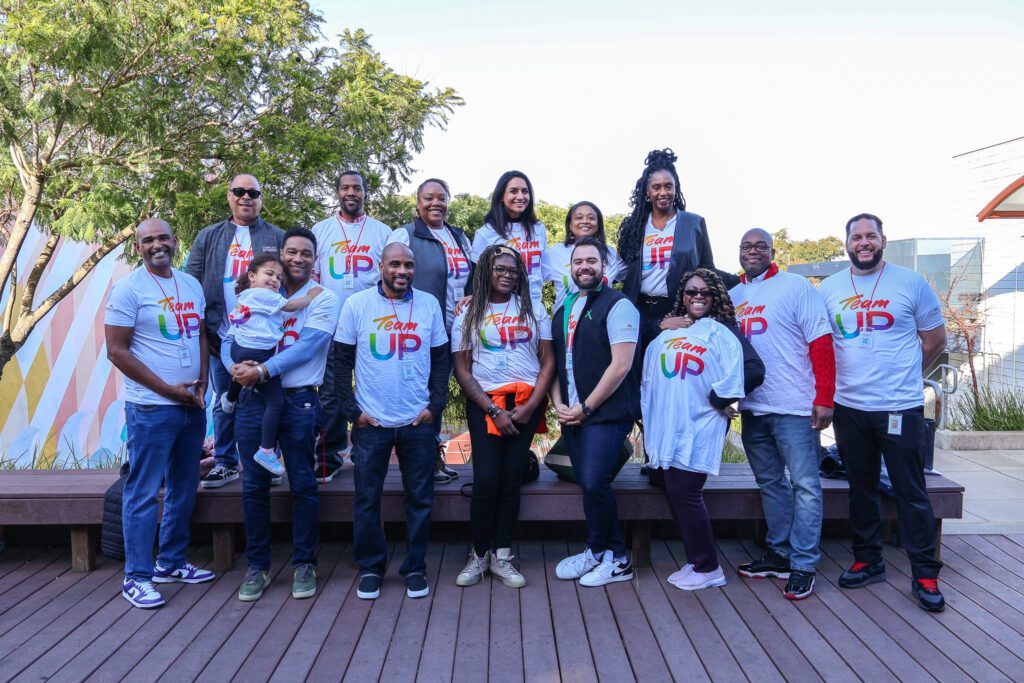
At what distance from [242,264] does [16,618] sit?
1.93m

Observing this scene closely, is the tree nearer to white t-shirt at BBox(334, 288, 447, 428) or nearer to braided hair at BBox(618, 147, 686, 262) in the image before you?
white t-shirt at BBox(334, 288, 447, 428)

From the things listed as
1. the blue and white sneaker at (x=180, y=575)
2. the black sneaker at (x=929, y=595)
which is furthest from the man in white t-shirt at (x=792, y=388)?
the blue and white sneaker at (x=180, y=575)

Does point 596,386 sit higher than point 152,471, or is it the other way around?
point 596,386

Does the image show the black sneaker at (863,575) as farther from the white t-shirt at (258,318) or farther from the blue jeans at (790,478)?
the white t-shirt at (258,318)

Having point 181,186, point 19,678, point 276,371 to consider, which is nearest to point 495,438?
point 276,371

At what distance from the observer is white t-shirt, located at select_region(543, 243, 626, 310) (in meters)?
4.38

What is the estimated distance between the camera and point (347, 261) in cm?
437

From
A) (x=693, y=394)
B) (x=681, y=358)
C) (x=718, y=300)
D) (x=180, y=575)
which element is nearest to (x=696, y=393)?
(x=693, y=394)

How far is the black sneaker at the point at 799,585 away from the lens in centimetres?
379

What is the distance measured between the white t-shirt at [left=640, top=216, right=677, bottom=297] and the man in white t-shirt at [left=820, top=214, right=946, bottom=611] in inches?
32.2

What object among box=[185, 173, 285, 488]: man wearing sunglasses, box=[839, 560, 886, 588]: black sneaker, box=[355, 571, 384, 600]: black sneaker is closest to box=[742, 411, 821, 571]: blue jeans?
box=[839, 560, 886, 588]: black sneaker

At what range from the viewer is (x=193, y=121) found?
1152cm

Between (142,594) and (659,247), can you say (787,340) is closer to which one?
(659,247)

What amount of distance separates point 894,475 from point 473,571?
81.5 inches
